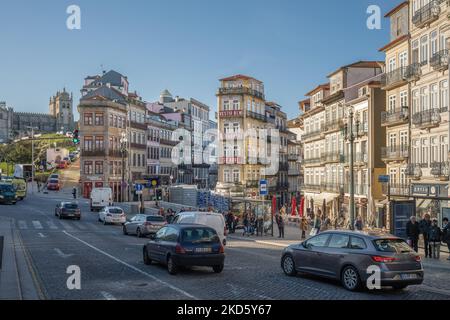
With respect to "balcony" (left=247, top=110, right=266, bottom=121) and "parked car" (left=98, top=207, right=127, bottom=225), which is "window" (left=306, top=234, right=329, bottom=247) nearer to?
"parked car" (left=98, top=207, right=127, bottom=225)

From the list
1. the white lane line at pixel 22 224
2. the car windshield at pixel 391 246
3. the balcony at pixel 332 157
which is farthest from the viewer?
the balcony at pixel 332 157

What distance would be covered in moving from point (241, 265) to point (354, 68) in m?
39.2

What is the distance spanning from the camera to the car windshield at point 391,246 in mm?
14875

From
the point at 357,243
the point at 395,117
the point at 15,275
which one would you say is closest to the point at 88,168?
the point at 395,117

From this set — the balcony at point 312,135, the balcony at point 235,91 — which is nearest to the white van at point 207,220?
the balcony at point 312,135

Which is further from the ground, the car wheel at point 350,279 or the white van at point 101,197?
the white van at point 101,197

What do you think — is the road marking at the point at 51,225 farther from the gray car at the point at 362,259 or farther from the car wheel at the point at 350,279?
the car wheel at the point at 350,279

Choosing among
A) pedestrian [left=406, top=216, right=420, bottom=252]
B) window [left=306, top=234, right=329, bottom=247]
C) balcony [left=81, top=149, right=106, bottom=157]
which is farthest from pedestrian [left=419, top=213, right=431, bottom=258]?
balcony [left=81, top=149, right=106, bottom=157]

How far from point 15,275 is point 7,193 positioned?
50.8 m

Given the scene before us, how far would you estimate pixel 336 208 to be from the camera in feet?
187

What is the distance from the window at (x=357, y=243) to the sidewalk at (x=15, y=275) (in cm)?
778

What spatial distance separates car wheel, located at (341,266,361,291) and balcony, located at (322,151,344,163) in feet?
131
